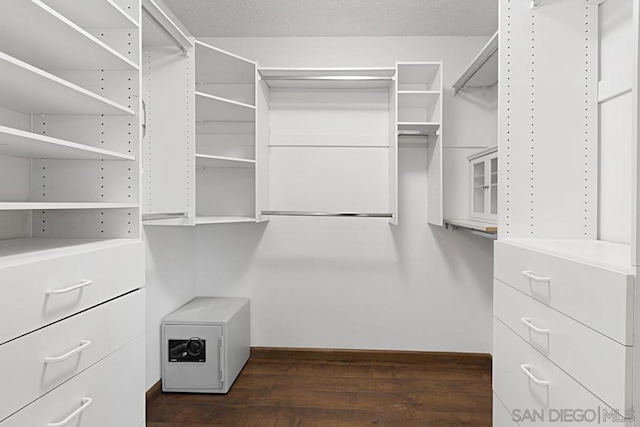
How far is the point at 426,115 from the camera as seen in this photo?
2953mm

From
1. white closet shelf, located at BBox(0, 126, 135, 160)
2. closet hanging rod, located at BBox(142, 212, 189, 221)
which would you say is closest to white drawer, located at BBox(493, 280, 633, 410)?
white closet shelf, located at BBox(0, 126, 135, 160)

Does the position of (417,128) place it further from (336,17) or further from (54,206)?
(54,206)

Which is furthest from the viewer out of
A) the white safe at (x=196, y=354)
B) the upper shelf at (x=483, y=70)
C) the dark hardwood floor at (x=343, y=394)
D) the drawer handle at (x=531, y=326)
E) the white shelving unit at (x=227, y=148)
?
the white shelving unit at (x=227, y=148)

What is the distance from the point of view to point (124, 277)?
1.41 meters

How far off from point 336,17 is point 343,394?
2.47 metres

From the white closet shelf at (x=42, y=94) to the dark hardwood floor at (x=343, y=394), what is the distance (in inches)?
66.2

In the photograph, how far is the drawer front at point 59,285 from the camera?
913 millimetres

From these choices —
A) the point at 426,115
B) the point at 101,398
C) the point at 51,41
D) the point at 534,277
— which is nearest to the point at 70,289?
the point at 101,398

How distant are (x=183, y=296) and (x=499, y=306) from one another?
2.13 m

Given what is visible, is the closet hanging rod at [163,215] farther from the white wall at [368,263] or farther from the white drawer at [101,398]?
the white wall at [368,263]

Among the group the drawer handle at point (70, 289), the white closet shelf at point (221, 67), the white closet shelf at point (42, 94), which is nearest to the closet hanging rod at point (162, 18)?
the white closet shelf at point (221, 67)

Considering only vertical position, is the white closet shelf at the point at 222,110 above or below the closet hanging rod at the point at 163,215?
above

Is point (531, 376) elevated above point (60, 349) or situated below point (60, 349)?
below

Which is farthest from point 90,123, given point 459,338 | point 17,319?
point 459,338
